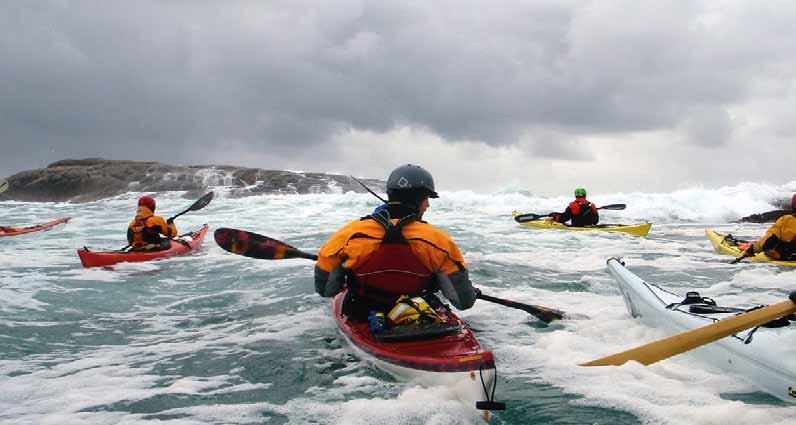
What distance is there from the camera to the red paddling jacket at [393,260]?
3811mm

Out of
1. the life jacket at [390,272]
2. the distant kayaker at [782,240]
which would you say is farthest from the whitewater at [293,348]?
the life jacket at [390,272]

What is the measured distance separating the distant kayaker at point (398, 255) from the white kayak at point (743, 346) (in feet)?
5.42

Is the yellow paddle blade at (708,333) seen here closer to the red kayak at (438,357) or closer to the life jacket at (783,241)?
the red kayak at (438,357)

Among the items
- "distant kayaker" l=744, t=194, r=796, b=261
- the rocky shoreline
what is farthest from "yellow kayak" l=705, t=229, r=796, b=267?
the rocky shoreline

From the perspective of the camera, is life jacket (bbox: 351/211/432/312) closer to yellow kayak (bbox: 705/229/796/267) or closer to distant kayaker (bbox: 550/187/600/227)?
yellow kayak (bbox: 705/229/796/267)

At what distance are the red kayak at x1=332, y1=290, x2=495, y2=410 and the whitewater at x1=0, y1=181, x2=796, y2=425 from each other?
0.09m

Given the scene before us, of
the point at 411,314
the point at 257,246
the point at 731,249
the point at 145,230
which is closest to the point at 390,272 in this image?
the point at 411,314

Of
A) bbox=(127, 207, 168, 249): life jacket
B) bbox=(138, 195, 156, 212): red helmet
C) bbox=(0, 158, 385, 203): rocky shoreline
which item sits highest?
bbox=(0, 158, 385, 203): rocky shoreline

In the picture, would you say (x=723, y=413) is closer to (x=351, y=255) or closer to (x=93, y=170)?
(x=351, y=255)

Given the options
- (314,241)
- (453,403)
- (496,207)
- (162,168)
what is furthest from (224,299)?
(162,168)

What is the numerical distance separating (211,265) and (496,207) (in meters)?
21.6

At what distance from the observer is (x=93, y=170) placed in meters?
46.9

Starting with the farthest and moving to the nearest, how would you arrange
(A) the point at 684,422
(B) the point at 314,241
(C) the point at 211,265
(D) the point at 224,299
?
(B) the point at 314,241
(C) the point at 211,265
(D) the point at 224,299
(A) the point at 684,422

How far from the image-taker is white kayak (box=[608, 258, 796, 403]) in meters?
3.17
